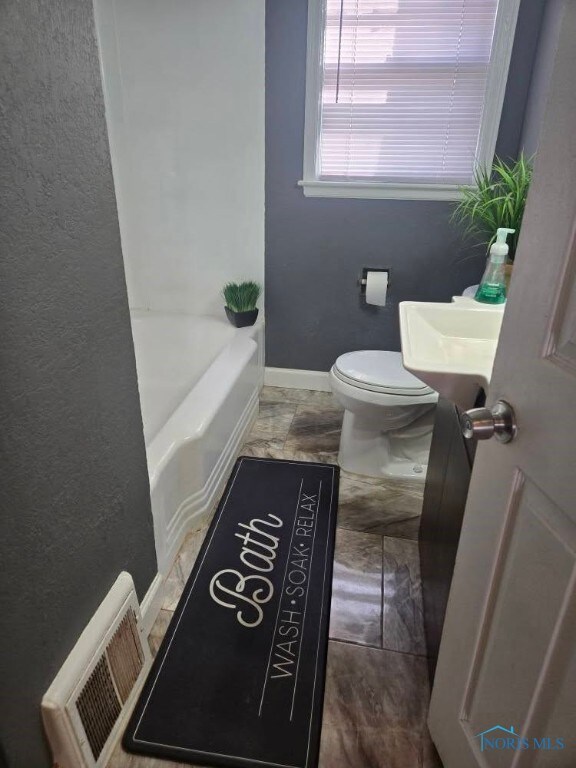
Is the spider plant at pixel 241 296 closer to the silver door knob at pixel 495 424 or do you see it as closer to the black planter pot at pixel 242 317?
the black planter pot at pixel 242 317

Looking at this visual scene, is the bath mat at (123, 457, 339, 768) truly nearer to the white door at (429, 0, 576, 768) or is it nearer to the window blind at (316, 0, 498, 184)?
the white door at (429, 0, 576, 768)

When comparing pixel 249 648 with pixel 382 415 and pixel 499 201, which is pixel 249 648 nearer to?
pixel 382 415

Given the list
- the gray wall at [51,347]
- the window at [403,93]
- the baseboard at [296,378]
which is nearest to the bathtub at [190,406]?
the baseboard at [296,378]

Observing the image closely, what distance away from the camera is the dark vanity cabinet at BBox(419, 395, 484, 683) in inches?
43.1

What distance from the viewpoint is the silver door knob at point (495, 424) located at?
72 cm

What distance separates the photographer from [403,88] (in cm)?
225

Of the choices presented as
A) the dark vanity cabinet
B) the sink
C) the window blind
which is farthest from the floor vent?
the window blind

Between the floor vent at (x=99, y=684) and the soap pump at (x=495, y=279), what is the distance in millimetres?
1458

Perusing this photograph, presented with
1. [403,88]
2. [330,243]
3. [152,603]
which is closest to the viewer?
[152,603]

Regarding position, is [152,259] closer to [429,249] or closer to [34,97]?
[429,249]

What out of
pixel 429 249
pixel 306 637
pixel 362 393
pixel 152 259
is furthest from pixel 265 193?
pixel 306 637

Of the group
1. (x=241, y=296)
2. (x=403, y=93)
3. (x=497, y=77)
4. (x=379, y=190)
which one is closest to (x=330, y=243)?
(x=379, y=190)

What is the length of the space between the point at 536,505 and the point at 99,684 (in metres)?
0.99

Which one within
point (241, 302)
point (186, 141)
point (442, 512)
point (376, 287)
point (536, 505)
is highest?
point (186, 141)
